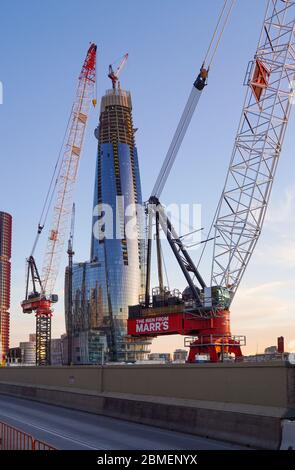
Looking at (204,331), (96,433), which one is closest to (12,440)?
(96,433)

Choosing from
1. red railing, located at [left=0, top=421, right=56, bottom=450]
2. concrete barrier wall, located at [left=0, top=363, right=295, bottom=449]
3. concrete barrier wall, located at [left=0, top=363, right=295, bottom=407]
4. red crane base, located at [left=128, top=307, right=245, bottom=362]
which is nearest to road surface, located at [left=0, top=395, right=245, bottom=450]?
concrete barrier wall, located at [left=0, top=363, right=295, bottom=449]

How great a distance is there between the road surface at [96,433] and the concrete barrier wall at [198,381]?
80.3 inches

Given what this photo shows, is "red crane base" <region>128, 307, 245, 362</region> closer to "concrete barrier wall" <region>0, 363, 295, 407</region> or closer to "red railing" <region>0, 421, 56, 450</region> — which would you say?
"concrete barrier wall" <region>0, 363, 295, 407</region>

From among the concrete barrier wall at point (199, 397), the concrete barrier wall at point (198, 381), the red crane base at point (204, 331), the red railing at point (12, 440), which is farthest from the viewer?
the red crane base at point (204, 331)

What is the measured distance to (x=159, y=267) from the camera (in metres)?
73.8

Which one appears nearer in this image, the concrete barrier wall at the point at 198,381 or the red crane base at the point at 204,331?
the concrete barrier wall at the point at 198,381

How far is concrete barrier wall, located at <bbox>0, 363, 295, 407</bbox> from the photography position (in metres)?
22.2

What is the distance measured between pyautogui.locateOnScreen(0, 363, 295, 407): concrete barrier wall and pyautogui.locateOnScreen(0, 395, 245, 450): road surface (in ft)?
6.69

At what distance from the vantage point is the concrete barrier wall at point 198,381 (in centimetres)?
2225

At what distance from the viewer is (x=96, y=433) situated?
86.5 ft

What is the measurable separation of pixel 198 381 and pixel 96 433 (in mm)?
5463

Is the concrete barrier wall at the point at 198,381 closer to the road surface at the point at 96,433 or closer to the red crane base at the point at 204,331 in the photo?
the road surface at the point at 96,433

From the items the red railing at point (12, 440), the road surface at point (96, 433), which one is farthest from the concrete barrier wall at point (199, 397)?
the red railing at point (12, 440)
